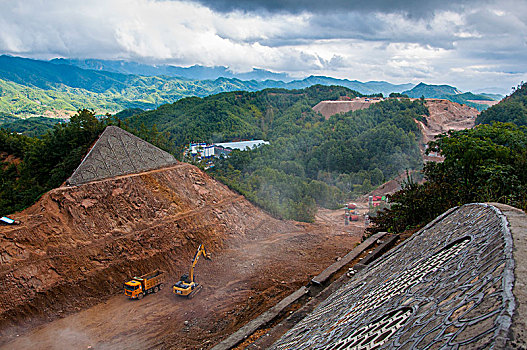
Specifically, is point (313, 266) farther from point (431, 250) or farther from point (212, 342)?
point (431, 250)

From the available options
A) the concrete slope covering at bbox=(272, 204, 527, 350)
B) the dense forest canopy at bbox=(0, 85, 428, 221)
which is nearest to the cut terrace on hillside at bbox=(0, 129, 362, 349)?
the dense forest canopy at bbox=(0, 85, 428, 221)

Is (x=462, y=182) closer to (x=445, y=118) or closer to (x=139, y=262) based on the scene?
(x=139, y=262)

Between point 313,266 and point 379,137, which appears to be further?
point 379,137

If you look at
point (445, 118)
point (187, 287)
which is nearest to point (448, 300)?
point (187, 287)

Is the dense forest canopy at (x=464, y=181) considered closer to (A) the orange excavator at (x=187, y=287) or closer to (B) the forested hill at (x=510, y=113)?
(A) the orange excavator at (x=187, y=287)

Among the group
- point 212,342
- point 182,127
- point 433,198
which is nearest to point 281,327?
point 212,342

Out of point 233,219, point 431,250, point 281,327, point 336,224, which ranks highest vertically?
point 431,250

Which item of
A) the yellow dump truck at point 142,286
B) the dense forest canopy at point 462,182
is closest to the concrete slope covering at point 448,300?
the dense forest canopy at point 462,182

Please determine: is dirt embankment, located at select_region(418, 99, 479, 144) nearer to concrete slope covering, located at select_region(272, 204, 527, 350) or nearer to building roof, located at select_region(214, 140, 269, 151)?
building roof, located at select_region(214, 140, 269, 151)
